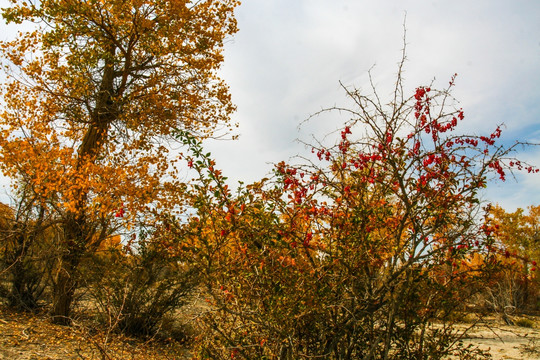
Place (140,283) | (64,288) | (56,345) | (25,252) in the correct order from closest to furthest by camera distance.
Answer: (56,345), (140,283), (64,288), (25,252)

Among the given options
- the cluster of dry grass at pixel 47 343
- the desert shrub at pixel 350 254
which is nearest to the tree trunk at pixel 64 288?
the cluster of dry grass at pixel 47 343

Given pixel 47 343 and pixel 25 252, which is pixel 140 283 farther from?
pixel 25 252

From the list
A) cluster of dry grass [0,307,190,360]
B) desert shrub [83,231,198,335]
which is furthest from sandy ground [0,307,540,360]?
desert shrub [83,231,198,335]

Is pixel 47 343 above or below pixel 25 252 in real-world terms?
below

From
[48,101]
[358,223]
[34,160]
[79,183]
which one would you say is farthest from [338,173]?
[48,101]

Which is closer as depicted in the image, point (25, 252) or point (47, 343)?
point (47, 343)

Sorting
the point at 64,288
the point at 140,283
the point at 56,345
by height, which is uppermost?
the point at 140,283

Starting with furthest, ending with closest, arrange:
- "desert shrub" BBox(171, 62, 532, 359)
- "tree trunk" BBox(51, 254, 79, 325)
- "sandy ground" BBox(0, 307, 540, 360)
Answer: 1. "tree trunk" BBox(51, 254, 79, 325)
2. "sandy ground" BBox(0, 307, 540, 360)
3. "desert shrub" BBox(171, 62, 532, 359)

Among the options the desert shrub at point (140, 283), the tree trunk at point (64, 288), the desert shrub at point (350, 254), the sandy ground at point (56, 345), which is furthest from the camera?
the tree trunk at point (64, 288)

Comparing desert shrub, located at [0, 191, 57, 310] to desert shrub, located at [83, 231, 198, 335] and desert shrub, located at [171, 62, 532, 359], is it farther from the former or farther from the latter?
desert shrub, located at [171, 62, 532, 359]

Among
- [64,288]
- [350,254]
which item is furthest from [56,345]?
[350,254]

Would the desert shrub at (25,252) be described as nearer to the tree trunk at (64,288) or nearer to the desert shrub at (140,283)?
the tree trunk at (64,288)

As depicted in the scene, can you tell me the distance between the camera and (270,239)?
2992 millimetres

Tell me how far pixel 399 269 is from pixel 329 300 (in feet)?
1.90
